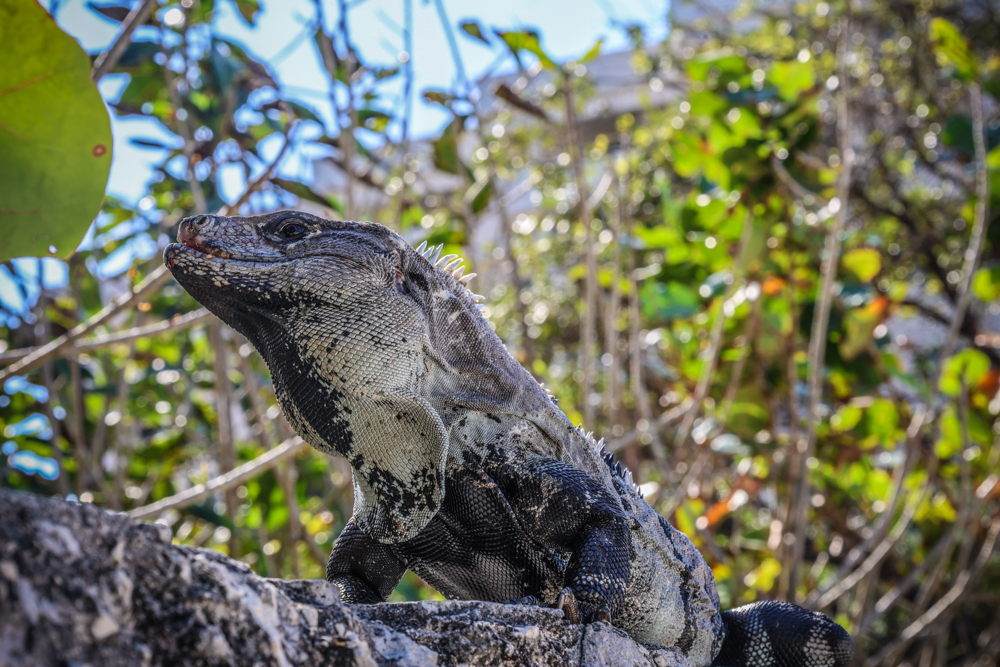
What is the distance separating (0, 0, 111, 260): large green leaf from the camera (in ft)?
5.19

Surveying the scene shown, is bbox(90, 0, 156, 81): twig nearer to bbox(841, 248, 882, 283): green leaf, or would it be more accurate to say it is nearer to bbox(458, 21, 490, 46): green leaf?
bbox(458, 21, 490, 46): green leaf

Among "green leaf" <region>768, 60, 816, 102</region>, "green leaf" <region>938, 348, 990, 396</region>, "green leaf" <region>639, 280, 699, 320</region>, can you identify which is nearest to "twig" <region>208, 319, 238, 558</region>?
"green leaf" <region>639, 280, 699, 320</region>

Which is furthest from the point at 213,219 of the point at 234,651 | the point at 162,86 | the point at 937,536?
the point at 937,536

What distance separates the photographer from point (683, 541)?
2.38 metres

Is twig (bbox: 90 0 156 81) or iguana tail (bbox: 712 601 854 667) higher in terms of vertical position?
twig (bbox: 90 0 156 81)

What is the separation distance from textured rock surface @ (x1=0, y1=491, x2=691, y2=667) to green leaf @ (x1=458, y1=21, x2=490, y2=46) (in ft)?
10.7

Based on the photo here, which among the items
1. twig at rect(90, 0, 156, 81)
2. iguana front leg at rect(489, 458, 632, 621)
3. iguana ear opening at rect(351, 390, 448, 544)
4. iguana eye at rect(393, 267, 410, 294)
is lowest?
iguana front leg at rect(489, 458, 632, 621)

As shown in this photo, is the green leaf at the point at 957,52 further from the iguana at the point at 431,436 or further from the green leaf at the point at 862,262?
the iguana at the point at 431,436

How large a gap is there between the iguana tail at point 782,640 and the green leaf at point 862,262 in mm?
3012

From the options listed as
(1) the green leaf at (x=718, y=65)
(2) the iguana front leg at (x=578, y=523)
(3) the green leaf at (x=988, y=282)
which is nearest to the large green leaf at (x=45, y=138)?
(2) the iguana front leg at (x=578, y=523)

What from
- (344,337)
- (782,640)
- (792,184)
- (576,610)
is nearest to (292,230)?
(344,337)

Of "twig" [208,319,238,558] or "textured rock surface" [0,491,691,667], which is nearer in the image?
"textured rock surface" [0,491,691,667]

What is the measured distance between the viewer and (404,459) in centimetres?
187

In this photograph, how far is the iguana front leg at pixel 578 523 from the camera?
174 cm
